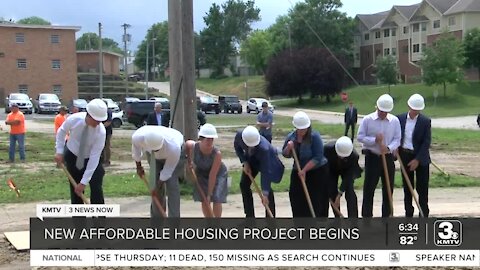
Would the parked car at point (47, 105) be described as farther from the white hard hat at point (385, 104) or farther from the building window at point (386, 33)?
the building window at point (386, 33)

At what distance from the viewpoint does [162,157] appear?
7.54 meters

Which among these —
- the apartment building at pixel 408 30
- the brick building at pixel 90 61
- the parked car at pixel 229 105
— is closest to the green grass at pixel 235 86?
the brick building at pixel 90 61

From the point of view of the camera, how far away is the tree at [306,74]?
225 feet

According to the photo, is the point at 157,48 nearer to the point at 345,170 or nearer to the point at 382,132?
the point at 382,132

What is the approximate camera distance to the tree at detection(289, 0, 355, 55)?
295 ft

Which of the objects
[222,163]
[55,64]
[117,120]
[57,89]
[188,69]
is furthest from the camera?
[57,89]

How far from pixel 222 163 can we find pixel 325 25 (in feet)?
281

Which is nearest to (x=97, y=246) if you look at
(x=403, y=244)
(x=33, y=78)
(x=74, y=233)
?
(x=74, y=233)

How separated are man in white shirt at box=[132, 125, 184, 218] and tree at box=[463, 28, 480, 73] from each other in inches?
2616

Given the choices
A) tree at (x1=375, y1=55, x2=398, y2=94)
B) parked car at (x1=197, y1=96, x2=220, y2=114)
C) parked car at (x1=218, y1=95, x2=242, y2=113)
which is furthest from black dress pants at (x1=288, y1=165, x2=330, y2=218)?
tree at (x1=375, y1=55, x2=398, y2=94)

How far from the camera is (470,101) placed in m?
60.8

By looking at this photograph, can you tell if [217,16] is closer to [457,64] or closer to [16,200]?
[457,64]

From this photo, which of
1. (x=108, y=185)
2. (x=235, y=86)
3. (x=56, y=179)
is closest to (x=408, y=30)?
(x=235, y=86)

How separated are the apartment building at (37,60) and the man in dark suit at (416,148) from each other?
64264mm
